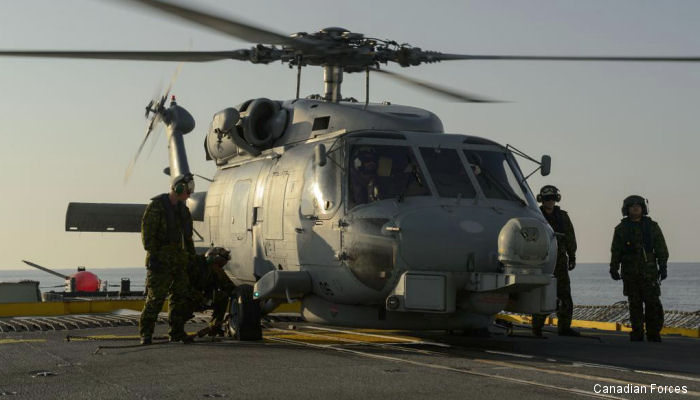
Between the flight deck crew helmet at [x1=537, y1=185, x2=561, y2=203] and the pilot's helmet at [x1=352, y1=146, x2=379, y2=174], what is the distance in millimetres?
3312

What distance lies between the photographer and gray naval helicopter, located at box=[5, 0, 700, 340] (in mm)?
10258

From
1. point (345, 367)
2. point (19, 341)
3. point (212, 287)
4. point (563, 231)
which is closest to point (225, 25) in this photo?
point (345, 367)

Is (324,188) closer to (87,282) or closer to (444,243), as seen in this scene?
(444,243)

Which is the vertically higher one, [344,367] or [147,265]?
[147,265]

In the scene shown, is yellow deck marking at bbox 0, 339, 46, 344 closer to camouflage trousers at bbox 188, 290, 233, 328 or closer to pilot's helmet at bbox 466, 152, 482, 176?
camouflage trousers at bbox 188, 290, 233, 328

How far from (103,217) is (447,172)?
386 inches

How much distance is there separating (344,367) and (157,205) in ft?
13.6

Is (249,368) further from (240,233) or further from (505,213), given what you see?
(240,233)

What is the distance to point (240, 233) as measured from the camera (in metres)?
13.6

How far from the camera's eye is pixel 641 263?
12.7 metres

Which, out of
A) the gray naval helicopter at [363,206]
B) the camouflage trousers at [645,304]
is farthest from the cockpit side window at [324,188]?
the camouflage trousers at [645,304]

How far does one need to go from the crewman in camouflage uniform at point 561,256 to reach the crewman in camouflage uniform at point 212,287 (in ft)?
14.5

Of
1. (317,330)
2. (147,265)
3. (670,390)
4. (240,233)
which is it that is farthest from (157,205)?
(670,390)

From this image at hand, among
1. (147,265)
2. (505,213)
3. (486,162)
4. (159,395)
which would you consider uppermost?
(486,162)
